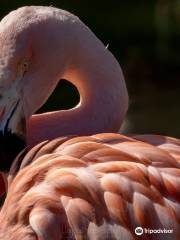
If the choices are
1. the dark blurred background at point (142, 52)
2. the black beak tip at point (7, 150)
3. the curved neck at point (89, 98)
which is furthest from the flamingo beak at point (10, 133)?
the dark blurred background at point (142, 52)

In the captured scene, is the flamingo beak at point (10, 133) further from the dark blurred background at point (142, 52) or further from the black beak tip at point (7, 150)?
the dark blurred background at point (142, 52)

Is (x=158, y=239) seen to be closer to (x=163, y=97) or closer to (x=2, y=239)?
(x=2, y=239)

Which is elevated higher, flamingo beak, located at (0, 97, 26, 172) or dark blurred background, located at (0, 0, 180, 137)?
flamingo beak, located at (0, 97, 26, 172)

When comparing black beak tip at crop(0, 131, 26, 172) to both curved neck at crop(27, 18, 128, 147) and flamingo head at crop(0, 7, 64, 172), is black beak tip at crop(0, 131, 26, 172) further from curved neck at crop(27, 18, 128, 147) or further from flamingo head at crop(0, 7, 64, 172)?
curved neck at crop(27, 18, 128, 147)

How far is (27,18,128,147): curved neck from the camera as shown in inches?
124

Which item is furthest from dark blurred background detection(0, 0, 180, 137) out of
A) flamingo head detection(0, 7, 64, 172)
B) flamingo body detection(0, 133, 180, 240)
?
flamingo body detection(0, 133, 180, 240)

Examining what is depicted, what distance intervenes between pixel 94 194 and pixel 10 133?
0.55m

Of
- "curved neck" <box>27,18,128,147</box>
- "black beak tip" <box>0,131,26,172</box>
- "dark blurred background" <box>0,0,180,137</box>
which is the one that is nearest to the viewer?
"black beak tip" <box>0,131,26,172</box>

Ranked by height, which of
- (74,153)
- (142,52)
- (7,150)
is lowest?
(142,52)

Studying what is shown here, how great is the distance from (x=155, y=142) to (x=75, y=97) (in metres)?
6.26

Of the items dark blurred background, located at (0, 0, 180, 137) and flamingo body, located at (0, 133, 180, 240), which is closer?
flamingo body, located at (0, 133, 180, 240)

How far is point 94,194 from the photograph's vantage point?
2.48m

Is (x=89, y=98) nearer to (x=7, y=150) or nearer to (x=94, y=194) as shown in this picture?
(x=7, y=150)

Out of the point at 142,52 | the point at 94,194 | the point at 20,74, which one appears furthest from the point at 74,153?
the point at 142,52
